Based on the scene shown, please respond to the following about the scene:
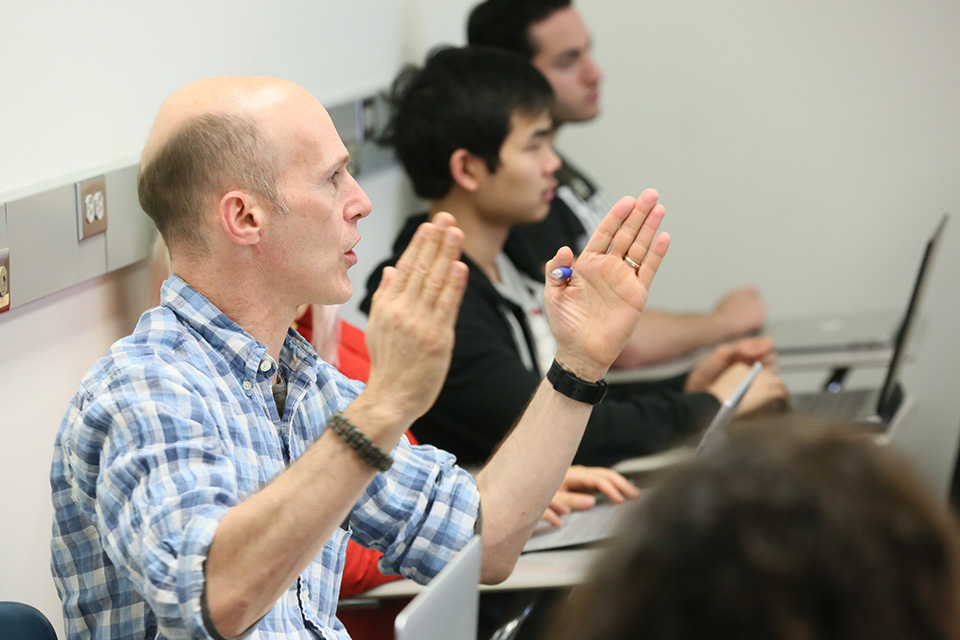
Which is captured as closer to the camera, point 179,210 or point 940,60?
point 179,210

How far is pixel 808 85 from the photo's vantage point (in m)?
3.05

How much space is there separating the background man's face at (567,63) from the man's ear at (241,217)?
5.66ft

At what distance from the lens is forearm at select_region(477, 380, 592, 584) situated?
4.00 ft

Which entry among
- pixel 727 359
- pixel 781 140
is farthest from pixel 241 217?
pixel 781 140

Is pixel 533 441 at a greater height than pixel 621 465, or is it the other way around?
pixel 533 441

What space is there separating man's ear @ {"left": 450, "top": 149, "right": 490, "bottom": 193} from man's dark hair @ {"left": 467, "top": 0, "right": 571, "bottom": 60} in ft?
2.25

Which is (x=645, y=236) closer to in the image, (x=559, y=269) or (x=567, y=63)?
(x=559, y=269)

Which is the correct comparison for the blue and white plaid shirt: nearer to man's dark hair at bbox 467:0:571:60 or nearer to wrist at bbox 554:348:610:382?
wrist at bbox 554:348:610:382

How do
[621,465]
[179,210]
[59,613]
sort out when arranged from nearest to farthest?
[179,210], [59,613], [621,465]

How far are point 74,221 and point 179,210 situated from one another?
0.42 meters

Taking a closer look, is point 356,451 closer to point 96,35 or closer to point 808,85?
point 96,35

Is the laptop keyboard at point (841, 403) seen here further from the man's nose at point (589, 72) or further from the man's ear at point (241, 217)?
the man's ear at point (241, 217)

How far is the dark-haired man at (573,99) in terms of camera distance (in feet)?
8.80

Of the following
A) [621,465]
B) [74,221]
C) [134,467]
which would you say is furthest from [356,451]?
[621,465]
